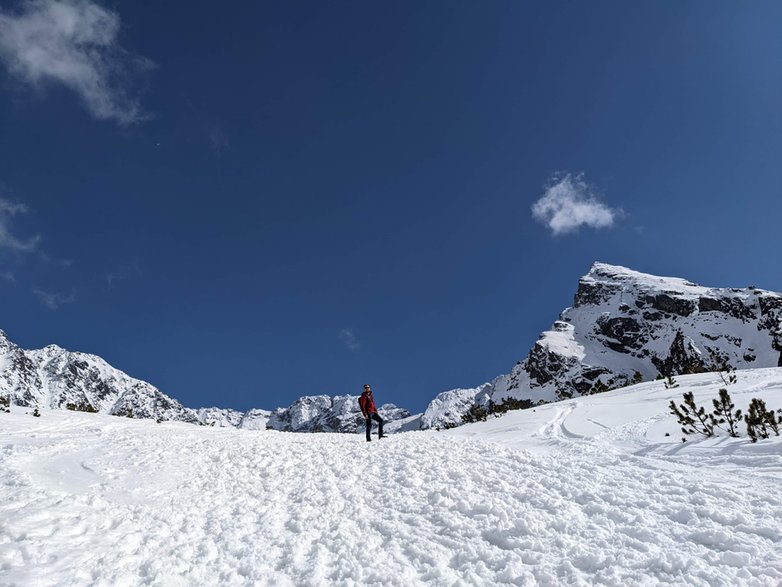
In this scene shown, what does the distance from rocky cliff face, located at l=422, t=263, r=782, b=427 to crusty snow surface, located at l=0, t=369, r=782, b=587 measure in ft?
349

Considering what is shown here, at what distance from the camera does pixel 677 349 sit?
116438mm

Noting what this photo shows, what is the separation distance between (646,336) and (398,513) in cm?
15221

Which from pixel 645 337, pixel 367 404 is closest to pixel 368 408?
pixel 367 404

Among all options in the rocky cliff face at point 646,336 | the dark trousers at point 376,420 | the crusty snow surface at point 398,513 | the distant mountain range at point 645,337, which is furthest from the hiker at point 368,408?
the rocky cliff face at point 646,336

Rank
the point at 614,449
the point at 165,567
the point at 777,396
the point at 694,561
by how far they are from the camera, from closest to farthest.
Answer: the point at 694,561, the point at 165,567, the point at 614,449, the point at 777,396

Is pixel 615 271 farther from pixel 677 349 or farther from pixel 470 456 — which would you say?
pixel 470 456

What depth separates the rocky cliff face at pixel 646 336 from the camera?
114m

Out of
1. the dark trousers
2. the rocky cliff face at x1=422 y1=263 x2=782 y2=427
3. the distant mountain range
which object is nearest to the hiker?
the dark trousers

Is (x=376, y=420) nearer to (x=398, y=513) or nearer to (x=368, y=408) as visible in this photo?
(x=368, y=408)

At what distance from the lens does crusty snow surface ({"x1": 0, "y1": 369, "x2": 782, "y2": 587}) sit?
19.7 ft

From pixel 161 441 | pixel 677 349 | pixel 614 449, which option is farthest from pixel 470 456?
pixel 677 349

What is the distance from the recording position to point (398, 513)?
8.40 m

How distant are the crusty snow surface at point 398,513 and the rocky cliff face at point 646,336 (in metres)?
106

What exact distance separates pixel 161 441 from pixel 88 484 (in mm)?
5343
